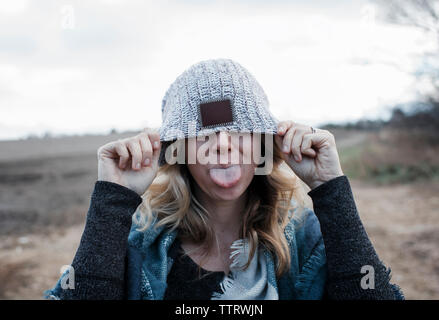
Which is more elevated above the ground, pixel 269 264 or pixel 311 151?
pixel 311 151

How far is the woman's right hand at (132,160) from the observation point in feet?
5.43

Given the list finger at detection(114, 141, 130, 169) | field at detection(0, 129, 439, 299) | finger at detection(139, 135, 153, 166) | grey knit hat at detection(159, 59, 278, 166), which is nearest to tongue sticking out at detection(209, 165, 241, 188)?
grey knit hat at detection(159, 59, 278, 166)

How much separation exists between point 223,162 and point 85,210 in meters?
7.97

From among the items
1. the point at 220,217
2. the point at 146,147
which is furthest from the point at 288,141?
the point at 146,147

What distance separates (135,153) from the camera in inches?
64.6

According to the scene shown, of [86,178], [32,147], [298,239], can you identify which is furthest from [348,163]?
[32,147]

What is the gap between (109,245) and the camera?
5.14 feet

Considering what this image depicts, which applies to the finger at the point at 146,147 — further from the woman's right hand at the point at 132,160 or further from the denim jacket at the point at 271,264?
the denim jacket at the point at 271,264

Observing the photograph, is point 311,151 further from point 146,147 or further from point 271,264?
point 146,147

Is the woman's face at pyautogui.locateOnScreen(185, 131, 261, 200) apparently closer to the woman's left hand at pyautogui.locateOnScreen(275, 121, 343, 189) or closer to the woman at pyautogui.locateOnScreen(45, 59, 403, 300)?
the woman at pyautogui.locateOnScreen(45, 59, 403, 300)

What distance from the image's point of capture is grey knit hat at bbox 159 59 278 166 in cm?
171

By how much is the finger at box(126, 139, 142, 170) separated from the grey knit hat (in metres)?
0.17

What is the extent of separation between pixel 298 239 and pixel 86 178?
1218 centimetres

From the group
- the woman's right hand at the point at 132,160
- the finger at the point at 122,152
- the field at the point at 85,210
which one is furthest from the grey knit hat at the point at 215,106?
the field at the point at 85,210
